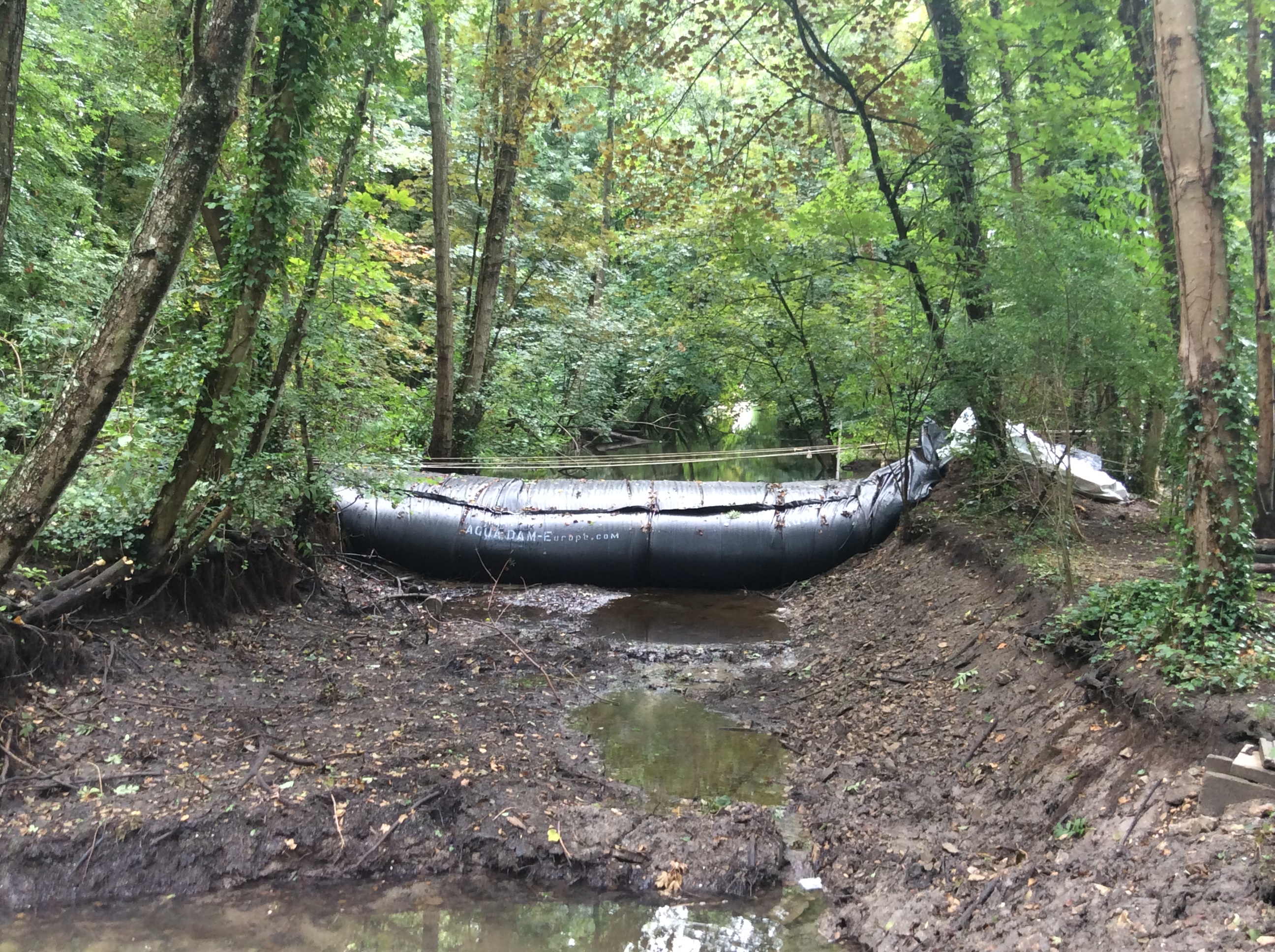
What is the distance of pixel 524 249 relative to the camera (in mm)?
13961

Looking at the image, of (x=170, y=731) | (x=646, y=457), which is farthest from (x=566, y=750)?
(x=646, y=457)

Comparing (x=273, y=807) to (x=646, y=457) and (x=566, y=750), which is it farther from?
(x=646, y=457)

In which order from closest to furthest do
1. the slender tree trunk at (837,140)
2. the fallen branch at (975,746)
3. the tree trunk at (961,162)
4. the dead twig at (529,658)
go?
the fallen branch at (975,746) → the dead twig at (529,658) → the tree trunk at (961,162) → the slender tree trunk at (837,140)

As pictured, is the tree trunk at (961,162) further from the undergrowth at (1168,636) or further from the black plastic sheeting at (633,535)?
the undergrowth at (1168,636)

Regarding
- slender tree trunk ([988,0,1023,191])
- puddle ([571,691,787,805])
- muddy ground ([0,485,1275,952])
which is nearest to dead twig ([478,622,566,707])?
muddy ground ([0,485,1275,952])

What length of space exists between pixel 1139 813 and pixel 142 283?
4638 mm

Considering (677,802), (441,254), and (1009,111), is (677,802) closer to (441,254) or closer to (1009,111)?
(1009,111)

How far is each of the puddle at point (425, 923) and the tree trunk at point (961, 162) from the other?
18.3 feet

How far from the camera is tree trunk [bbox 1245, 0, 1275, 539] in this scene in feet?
17.5

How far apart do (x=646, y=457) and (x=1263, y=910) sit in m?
8.27

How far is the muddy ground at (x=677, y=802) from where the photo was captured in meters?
2.84

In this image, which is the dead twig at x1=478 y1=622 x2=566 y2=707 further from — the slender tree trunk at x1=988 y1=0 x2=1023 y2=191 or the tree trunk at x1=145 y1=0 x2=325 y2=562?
the slender tree trunk at x1=988 y1=0 x2=1023 y2=191

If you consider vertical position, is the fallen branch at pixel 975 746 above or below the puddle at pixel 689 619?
above

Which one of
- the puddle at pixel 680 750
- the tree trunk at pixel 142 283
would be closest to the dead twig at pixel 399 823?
the puddle at pixel 680 750
